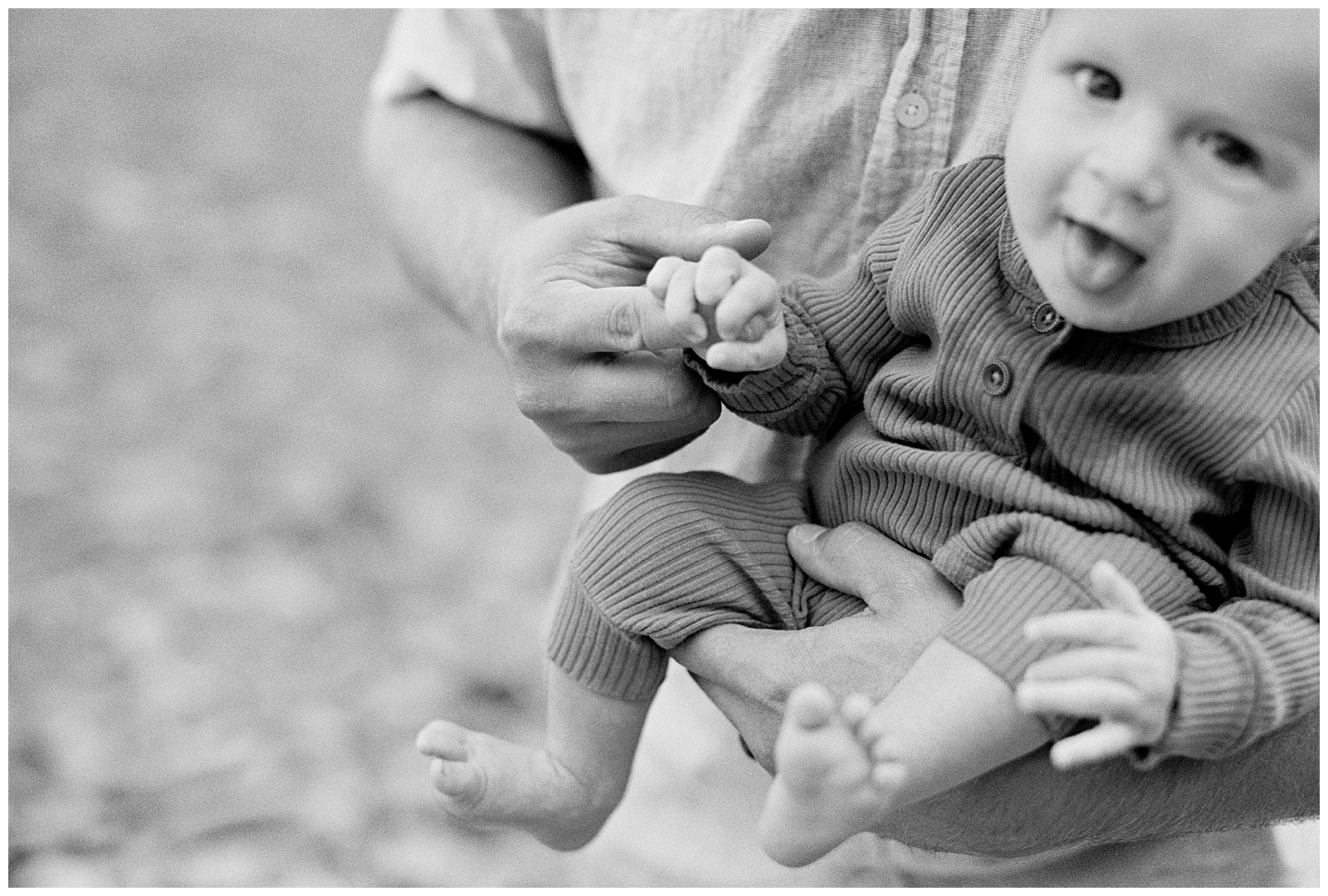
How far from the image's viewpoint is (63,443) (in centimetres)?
325

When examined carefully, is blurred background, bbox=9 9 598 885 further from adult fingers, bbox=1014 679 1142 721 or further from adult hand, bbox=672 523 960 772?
adult fingers, bbox=1014 679 1142 721

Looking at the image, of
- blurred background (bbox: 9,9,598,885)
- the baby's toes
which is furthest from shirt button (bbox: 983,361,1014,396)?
blurred background (bbox: 9,9,598,885)

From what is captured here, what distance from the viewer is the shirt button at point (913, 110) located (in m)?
1.08

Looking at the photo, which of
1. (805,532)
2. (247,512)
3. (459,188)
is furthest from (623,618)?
(247,512)

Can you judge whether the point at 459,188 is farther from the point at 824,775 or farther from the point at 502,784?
the point at 824,775

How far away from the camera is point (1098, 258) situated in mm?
804

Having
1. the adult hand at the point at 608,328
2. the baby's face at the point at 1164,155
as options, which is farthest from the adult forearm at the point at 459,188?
the baby's face at the point at 1164,155

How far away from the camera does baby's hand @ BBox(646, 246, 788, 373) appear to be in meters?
0.89

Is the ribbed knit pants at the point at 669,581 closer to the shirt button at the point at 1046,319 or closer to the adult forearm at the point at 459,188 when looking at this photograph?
the shirt button at the point at 1046,319

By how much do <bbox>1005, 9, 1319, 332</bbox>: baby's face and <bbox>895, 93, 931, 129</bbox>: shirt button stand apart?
0.77 ft

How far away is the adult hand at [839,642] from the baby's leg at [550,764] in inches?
3.8

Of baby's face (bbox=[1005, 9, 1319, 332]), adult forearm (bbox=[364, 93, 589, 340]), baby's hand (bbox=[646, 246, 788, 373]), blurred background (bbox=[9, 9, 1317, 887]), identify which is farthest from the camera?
blurred background (bbox=[9, 9, 1317, 887])

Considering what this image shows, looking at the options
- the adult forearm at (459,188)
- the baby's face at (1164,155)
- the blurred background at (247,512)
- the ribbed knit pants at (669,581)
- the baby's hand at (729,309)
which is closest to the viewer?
the baby's face at (1164,155)

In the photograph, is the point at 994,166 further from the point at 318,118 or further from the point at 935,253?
the point at 318,118
